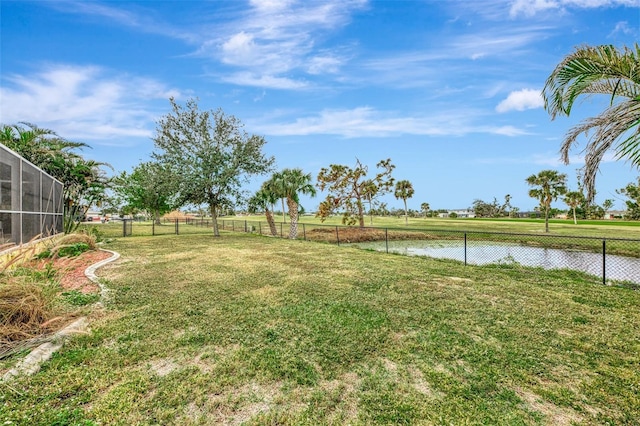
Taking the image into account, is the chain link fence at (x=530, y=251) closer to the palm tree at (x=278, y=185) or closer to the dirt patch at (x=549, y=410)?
the palm tree at (x=278, y=185)

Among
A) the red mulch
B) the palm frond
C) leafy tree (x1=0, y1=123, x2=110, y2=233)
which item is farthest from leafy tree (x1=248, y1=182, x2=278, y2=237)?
the palm frond

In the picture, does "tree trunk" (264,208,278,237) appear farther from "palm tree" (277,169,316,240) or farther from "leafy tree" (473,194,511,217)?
"leafy tree" (473,194,511,217)

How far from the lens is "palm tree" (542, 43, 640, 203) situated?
3898 millimetres

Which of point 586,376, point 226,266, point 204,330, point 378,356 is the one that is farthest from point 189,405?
point 226,266

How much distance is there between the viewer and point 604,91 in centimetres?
463

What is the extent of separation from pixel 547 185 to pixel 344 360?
34.1 m

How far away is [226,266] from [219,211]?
11977 mm

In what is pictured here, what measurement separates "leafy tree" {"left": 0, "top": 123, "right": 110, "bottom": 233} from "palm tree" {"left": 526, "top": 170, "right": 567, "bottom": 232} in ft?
118

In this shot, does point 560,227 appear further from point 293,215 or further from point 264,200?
point 264,200

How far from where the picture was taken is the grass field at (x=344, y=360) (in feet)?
6.99

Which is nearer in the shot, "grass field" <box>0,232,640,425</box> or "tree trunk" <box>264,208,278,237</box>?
"grass field" <box>0,232,640,425</box>

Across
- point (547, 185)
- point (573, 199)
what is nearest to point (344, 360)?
point (547, 185)

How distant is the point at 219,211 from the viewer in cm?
1923

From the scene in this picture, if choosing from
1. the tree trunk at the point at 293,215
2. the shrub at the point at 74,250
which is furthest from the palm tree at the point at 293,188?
the shrub at the point at 74,250
